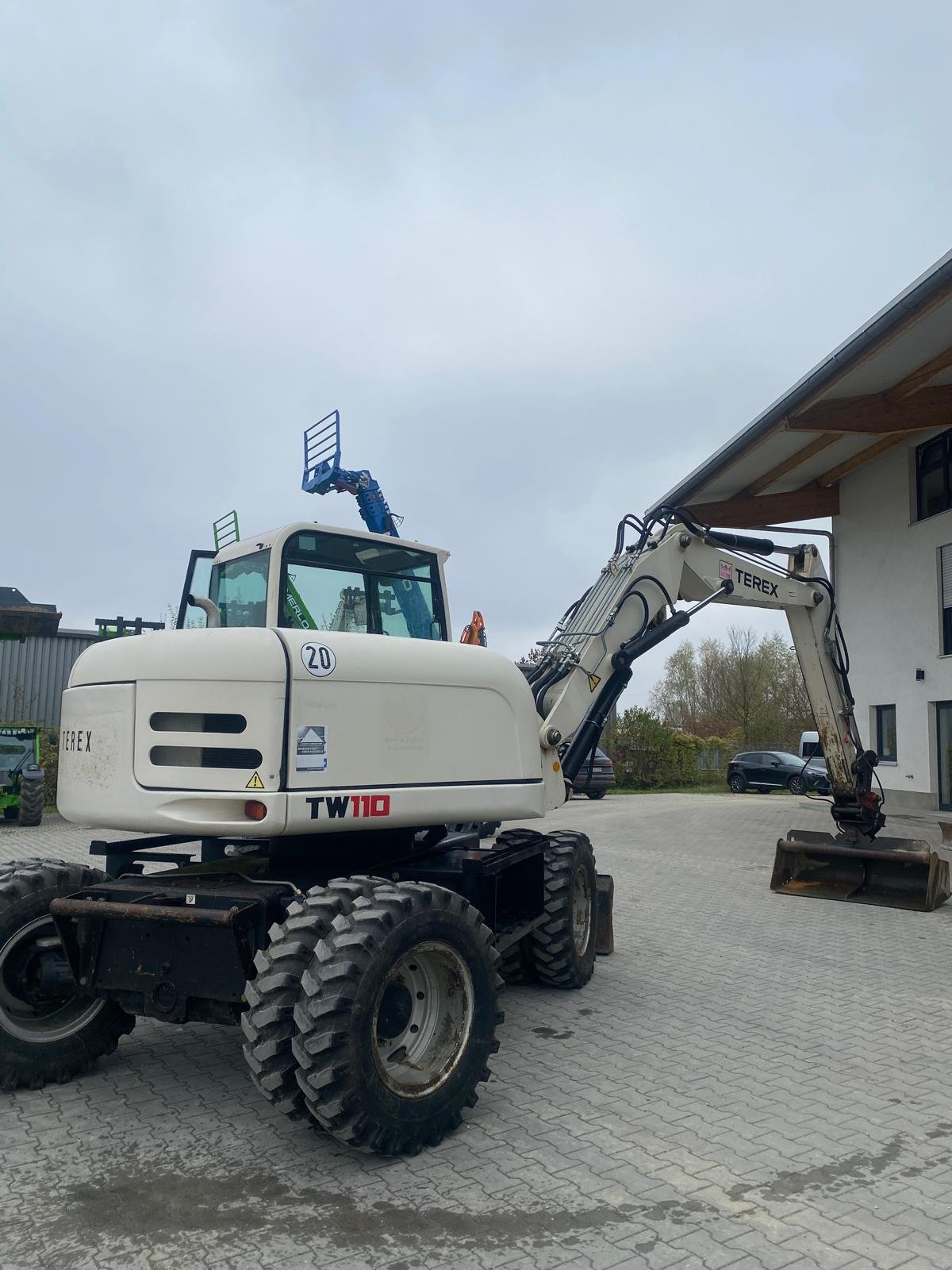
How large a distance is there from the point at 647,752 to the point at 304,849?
26.7 m

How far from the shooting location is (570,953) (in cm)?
678

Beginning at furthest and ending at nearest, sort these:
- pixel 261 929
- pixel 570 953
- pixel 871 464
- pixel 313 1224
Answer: pixel 871 464, pixel 570 953, pixel 261 929, pixel 313 1224

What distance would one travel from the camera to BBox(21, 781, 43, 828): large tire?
18.2 metres

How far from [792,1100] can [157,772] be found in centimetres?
348

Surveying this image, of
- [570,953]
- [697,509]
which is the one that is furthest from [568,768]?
[697,509]

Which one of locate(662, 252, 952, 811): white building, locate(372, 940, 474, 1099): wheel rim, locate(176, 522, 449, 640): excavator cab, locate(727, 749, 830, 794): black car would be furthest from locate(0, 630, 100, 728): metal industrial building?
locate(372, 940, 474, 1099): wheel rim

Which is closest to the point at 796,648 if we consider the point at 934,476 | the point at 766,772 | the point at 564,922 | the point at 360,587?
the point at 564,922

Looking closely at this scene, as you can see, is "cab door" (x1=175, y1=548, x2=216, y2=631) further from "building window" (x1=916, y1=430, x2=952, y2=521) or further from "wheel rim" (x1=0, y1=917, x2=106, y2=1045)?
"building window" (x1=916, y1=430, x2=952, y2=521)

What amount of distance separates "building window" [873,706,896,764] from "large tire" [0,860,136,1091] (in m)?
18.7

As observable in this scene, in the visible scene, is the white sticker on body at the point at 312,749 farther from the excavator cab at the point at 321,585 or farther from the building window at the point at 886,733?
the building window at the point at 886,733

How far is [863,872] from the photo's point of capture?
10.8 metres

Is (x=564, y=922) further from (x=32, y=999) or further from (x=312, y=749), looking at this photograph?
(x=32, y=999)

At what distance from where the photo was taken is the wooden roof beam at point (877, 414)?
1658 centimetres

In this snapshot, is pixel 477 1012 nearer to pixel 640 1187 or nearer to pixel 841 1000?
pixel 640 1187
